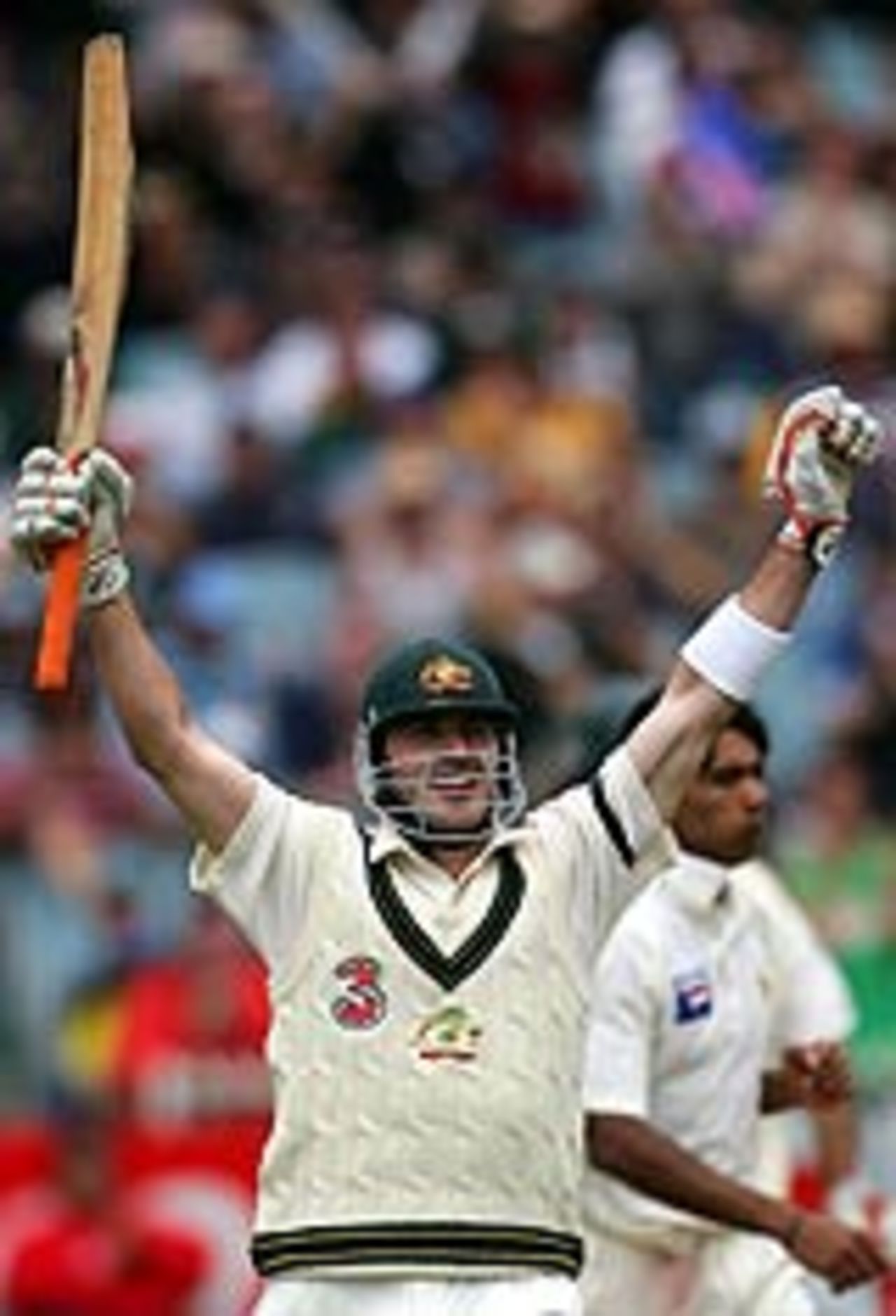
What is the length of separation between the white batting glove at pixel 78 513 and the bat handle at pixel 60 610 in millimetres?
24

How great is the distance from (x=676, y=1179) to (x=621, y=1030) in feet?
1.12

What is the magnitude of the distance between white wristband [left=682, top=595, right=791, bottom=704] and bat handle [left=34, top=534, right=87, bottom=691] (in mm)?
1143

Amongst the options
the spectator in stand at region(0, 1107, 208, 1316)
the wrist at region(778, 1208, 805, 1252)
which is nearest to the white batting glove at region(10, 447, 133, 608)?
the wrist at region(778, 1208, 805, 1252)

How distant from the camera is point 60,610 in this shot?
8539mm

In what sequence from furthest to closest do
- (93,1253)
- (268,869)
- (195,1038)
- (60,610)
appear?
1. (195,1038)
2. (93,1253)
3. (268,869)
4. (60,610)

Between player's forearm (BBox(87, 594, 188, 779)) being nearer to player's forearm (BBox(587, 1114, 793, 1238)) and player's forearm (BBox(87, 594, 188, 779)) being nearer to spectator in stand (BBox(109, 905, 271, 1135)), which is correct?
player's forearm (BBox(587, 1114, 793, 1238))

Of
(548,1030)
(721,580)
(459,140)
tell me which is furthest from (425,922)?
(459,140)

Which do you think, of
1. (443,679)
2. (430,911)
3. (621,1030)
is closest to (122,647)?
(443,679)

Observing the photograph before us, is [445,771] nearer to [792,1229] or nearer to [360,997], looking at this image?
[360,997]

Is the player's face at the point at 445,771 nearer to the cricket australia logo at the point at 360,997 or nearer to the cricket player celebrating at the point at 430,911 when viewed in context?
the cricket player celebrating at the point at 430,911

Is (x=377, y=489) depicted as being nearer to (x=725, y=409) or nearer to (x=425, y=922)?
(x=725, y=409)

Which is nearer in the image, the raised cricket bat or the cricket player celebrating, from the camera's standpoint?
the cricket player celebrating

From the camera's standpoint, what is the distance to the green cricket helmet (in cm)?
902

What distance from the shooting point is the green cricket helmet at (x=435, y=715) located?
9.02 meters
